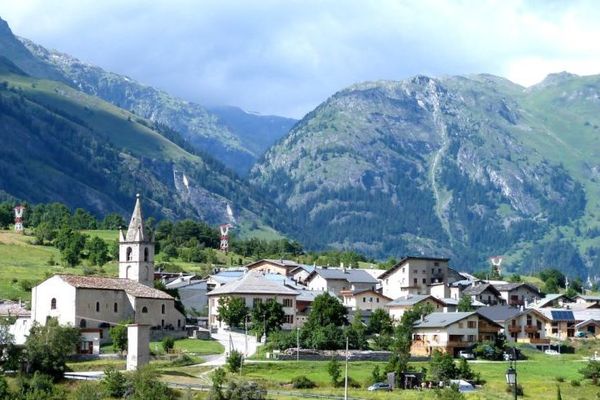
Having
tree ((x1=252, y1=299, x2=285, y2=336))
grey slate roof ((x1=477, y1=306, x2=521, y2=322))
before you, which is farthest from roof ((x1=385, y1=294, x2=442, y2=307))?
tree ((x1=252, y1=299, x2=285, y2=336))

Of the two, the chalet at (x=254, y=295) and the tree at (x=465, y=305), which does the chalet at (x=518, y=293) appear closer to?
the tree at (x=465, y=305)

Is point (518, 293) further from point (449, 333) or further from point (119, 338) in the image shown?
point (119, 338)

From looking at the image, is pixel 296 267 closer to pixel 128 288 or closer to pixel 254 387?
pixel 128 288

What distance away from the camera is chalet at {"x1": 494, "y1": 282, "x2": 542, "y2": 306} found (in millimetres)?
187750

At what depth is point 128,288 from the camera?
128m

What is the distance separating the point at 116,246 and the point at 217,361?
274 feet

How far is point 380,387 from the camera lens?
98562mm

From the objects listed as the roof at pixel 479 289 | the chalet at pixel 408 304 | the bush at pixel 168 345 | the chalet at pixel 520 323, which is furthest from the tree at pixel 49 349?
the roof at pixel 479 289

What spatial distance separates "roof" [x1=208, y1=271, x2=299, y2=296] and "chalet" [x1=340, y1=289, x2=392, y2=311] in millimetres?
16046

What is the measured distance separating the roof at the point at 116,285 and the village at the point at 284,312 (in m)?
0.15

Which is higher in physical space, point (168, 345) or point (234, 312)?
point (234, 312)

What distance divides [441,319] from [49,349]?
50.4 metres

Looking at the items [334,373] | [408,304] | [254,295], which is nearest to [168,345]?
[334,373]

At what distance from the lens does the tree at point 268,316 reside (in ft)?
423
